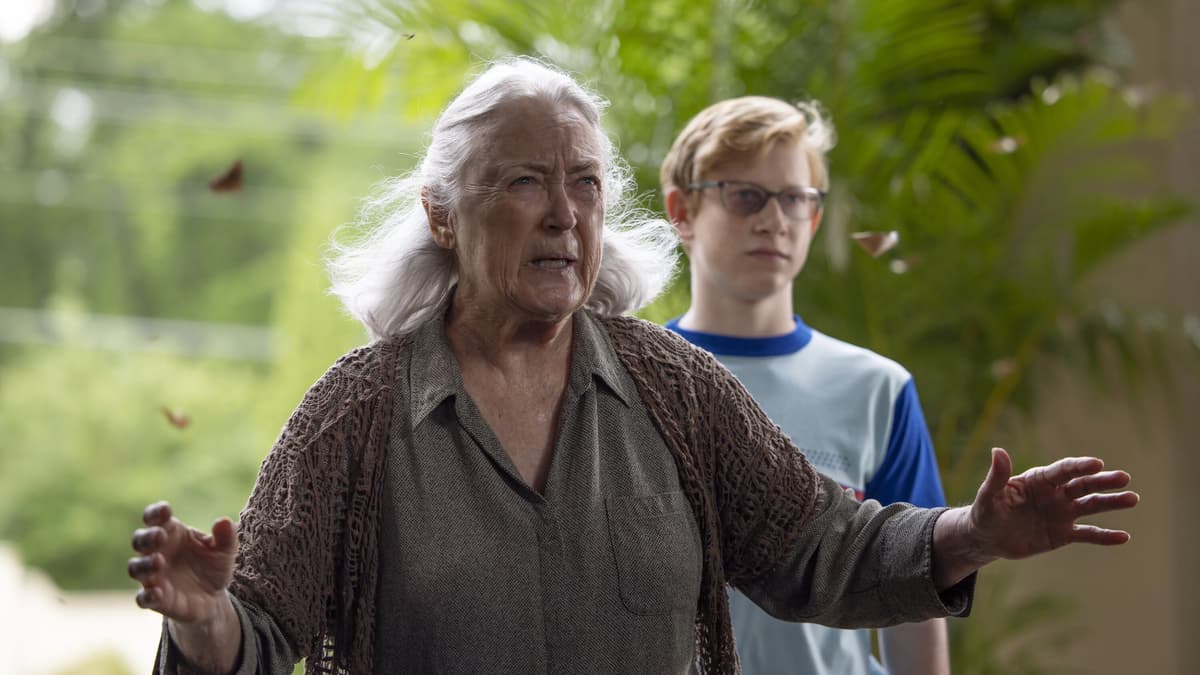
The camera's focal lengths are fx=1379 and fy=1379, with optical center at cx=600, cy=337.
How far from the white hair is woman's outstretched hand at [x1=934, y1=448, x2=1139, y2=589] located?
0.53 meters

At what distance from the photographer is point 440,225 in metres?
1.70

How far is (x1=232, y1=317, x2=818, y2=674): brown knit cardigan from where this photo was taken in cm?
149

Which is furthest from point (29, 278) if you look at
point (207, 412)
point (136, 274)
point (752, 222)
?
point (752, 222)

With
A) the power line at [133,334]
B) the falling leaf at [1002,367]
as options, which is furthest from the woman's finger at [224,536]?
the power line at [133,334]

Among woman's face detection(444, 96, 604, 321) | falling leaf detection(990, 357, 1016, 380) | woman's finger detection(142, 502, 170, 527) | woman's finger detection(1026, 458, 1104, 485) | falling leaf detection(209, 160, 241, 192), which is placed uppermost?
falling leaf detection(990, 357, 1016, 380)

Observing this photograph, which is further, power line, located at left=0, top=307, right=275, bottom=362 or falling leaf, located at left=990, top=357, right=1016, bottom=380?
power line, located at left=0, top=307, right=275, bottom=362

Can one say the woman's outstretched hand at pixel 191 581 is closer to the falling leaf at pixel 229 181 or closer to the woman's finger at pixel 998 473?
the woman's finger at pixel 998 473

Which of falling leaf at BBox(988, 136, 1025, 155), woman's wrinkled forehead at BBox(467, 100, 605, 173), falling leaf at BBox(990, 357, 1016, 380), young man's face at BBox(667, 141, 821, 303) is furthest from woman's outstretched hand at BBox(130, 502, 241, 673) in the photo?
falling leaf at BBox(990, 357, 1016, 380)

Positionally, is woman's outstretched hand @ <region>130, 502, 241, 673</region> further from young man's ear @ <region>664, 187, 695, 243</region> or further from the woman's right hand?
young man's ear @ <region>664, 187, 695, 243</region>

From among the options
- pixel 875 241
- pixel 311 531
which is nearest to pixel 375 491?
pixel 311 531

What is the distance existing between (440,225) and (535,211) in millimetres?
172

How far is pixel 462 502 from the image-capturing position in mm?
1536

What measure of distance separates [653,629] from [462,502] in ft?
0.85

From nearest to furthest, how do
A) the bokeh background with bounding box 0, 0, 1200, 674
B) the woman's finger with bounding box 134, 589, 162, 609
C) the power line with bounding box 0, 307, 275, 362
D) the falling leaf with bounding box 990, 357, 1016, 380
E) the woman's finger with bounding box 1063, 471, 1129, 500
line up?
the woman's finger with bounding box 134, 589, 162, 609 → the woman's finger with bounding box 1063, 471, 1129, 500 → the bokeh background with bounding box 0, 0, 1200, 674 → the falling leaf with bounding box 990, 357, 1016, 380 → the power line with bounding box 0, 307, 275, 362
